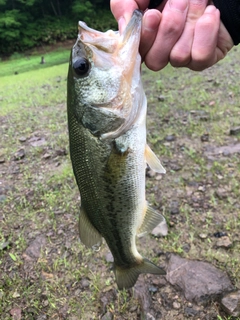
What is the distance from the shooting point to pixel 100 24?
26875 mm

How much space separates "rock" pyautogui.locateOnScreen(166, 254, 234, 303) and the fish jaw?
158 cm

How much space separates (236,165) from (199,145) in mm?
696

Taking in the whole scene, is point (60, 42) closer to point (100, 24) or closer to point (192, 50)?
point (100, 24)

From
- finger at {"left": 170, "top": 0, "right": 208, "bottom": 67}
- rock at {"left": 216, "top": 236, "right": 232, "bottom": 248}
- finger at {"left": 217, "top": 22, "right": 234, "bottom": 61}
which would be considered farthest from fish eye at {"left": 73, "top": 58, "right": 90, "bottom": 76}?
rock at {"left": 216, "top": 236, "right": 232, "bottom": 248}

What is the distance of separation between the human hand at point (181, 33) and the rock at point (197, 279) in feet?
5.62

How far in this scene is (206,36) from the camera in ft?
5.68

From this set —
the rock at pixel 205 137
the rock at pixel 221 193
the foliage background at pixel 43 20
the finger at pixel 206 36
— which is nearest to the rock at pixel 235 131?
the rock at pixel 205 137

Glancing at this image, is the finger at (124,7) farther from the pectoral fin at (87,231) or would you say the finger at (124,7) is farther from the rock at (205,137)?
the rock at (205,137)

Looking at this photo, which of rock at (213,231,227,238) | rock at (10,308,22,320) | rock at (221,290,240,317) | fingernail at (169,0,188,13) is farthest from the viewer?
rock at (213,231,227,238)

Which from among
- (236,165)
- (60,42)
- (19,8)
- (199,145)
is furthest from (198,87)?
(19,8)

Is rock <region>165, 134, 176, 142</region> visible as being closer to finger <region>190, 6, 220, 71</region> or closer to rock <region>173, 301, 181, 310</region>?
rock <region>173, 301, 181, 310</region>

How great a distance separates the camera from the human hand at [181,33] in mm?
1719

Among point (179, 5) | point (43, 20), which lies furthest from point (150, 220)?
point (43, 20)

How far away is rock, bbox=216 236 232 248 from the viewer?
2.93 m
